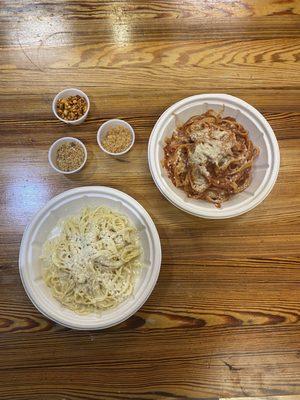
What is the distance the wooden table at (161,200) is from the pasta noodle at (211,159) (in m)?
0.16

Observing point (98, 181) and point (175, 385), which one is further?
point (98, 181)

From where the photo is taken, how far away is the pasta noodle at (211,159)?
1742 mm

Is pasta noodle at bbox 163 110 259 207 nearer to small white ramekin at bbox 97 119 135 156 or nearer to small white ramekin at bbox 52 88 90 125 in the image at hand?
small white ramekin at bbox 97 119 135 156

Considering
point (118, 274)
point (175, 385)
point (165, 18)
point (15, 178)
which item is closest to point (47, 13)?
point (165, 18)

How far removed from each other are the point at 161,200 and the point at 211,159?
0.33m

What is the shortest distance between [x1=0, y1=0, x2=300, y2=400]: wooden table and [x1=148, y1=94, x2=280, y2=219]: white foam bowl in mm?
147

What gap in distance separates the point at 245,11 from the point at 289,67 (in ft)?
1.27

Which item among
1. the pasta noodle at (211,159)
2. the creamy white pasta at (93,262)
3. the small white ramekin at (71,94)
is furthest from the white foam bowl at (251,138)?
the small white ramekin at (71,94)

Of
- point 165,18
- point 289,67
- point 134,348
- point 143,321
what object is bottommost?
point 134,348

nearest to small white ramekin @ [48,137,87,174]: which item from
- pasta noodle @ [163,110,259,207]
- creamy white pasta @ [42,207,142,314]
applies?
creamy white pasta @ [42,207,142,314]

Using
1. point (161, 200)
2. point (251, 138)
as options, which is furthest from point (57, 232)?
point (251, 138)

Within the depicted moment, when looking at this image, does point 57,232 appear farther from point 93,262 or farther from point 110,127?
point 110,127

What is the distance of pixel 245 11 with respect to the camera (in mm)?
2055

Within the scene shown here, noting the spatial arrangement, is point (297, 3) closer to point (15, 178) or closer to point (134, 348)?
point (15, 178)
